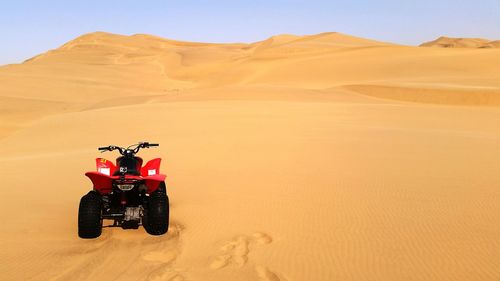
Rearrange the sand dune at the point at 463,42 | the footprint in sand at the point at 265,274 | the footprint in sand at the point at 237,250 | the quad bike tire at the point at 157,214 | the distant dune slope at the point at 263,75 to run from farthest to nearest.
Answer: the sand dune at the point at 463,42
the distant dune slope at the point at 263,75
the quad bike tire at the point at 157,214
the footprint in sand at the point at 237,250
the footprint in sand at the point at 265,274

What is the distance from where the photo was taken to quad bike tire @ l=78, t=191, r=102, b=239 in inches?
217

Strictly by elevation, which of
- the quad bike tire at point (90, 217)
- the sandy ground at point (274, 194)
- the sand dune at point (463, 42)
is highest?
the sand dune at point (463, 42)

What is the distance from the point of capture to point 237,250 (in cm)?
527

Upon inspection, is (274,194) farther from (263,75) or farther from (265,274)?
(263,75)

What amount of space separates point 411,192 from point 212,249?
3.80m

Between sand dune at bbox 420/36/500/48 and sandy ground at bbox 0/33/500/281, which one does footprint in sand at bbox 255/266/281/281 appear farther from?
sand dune at bbox 420/36/500/48

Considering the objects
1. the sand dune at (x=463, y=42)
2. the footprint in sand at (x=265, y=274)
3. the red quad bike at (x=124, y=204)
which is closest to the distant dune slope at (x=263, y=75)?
the red quad bike at (x=124, y=204)

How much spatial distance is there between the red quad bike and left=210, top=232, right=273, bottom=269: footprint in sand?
0.86 m

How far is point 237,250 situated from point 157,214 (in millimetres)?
1051

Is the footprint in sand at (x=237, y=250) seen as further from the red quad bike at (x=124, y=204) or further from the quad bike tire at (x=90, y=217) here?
the quad bike tire at (x=90, y=217)

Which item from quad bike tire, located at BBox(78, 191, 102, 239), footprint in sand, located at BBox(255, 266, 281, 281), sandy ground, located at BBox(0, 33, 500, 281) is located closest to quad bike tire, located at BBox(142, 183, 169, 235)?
sandy ground, located at BBox(0, 33, 500, 281)

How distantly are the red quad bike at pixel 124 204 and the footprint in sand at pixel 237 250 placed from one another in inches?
33.9

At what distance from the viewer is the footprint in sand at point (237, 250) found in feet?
16.1

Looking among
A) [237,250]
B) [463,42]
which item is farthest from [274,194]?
[463,42]
